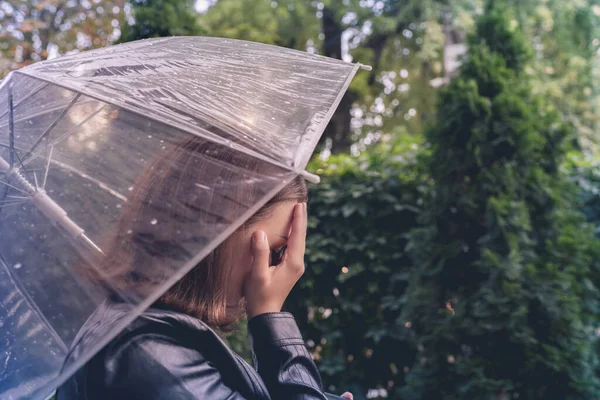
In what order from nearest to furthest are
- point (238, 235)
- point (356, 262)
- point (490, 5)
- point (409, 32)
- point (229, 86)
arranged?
point (238, 235)
point (229, 86)
point (490, 5)
point (356, 262)
point (409, 32)

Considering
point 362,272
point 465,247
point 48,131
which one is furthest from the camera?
point 362,272

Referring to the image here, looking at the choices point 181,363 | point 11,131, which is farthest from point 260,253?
point 11,131

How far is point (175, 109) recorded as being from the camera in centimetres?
143

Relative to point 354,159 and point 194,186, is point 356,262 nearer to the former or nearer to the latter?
point 354,159

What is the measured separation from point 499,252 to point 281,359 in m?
2.62

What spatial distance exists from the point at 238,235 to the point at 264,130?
0.87 feet

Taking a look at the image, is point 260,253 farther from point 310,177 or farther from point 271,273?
point 310,177

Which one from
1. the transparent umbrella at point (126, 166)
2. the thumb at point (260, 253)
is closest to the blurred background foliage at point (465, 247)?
the transparent umbrella at point (126, 166)

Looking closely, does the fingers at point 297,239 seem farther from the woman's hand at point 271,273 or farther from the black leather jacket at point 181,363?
the black leather jacket at point 181,363

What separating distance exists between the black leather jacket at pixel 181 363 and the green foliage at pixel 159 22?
3544mm

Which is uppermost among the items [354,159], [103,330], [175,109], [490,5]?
[490,5]

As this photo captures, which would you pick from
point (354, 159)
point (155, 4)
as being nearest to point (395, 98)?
point (354, 159)

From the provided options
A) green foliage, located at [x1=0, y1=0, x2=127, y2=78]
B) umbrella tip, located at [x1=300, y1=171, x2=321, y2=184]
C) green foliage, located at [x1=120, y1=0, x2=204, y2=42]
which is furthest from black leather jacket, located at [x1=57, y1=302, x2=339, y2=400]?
green foliage, located at [x1=0, y1=0, x2=127, y2=78]

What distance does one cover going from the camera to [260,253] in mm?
1400
